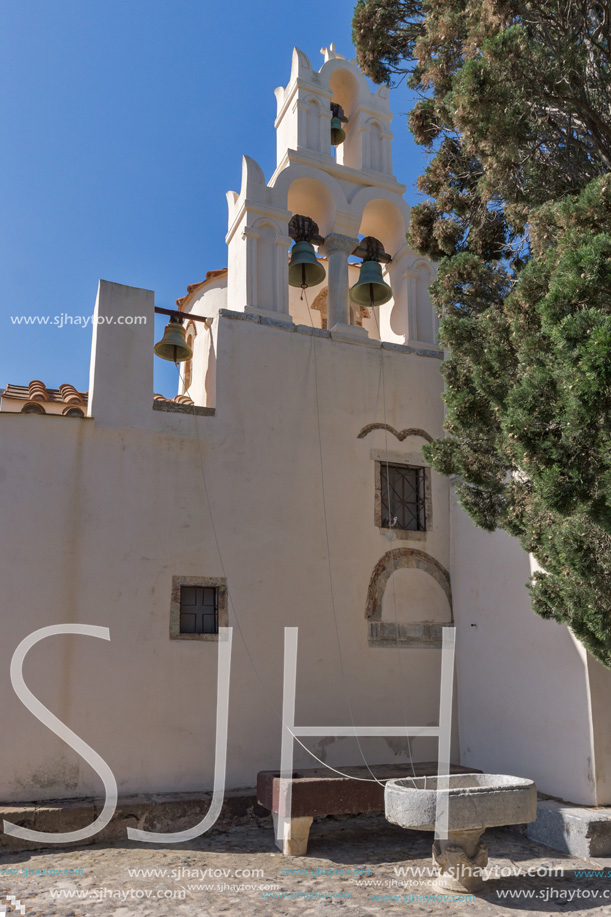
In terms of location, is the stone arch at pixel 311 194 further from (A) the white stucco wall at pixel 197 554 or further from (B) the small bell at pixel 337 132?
(A) the white stucco wall at pixel 197 554

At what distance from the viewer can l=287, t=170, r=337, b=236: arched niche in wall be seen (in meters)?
8.36

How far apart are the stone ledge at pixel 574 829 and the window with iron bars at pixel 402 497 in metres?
2.97

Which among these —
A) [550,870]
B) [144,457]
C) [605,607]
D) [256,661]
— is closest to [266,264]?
[144,457]

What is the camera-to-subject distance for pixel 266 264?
8.00 metres

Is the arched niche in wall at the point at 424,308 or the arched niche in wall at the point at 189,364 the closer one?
the arched niche in wall at the point at 424,308

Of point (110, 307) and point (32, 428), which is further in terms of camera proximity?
point (110, 307)

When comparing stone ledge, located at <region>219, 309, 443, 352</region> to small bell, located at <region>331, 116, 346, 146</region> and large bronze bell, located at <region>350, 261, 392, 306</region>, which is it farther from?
small bell, located at <region>331, 116, 346, 146</region>

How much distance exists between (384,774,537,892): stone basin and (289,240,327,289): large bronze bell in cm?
528

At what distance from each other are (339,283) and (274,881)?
19.3 feet

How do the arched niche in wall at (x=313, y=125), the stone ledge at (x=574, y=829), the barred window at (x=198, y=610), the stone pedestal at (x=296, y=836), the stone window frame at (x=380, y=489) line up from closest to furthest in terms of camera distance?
the stone ledge at (x=574, y=829), the stone pedestal at (x=296, y=836), the barred window at (x=198, y=610), the stone window frame at (x=380, y=489), the arched niche in wall at (x=313, y=125)

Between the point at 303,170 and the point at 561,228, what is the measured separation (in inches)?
163

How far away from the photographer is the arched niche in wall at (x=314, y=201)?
8359 millimetres

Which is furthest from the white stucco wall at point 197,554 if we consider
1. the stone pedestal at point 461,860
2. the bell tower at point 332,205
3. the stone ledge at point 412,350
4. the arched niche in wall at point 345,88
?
the arched niche in wall at point 345,88

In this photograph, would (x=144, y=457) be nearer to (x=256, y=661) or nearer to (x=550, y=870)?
(x=256, y=661)
